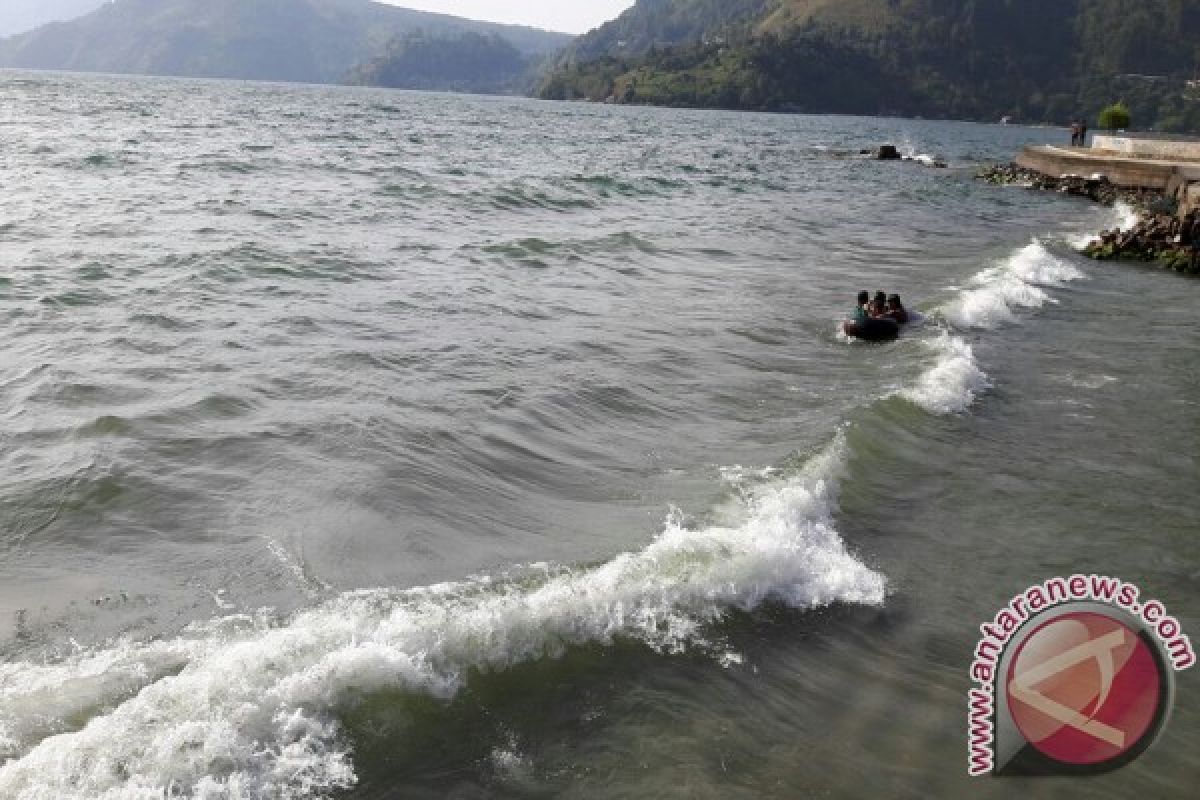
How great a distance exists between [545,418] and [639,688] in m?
6.14

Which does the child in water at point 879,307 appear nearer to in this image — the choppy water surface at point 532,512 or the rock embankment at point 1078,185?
the choppy water surface at point 532,512

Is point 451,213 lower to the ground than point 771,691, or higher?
higher

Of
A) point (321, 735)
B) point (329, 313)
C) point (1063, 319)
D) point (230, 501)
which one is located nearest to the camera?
point (321, 735)

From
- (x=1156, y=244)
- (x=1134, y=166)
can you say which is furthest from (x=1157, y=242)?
(x=1134, y=166)

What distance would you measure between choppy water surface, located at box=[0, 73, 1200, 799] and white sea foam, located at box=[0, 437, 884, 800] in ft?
0.09

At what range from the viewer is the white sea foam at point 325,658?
5.44m

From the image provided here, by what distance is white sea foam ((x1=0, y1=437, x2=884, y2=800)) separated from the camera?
5441 mm

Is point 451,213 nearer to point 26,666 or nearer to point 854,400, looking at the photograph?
point 854,400

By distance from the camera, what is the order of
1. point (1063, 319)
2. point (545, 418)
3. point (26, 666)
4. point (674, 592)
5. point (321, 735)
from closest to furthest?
point (321, 735) → point (26, 666) → point (674, 592) → point (545, 418) → point (1063, 319)

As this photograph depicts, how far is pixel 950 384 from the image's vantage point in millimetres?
14234

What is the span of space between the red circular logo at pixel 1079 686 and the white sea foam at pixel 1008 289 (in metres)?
14.3

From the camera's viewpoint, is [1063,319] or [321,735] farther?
[1063,319]

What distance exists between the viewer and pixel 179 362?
13625 millimetres

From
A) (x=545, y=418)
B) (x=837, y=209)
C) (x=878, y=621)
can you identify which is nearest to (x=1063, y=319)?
(x=545, y=418)
